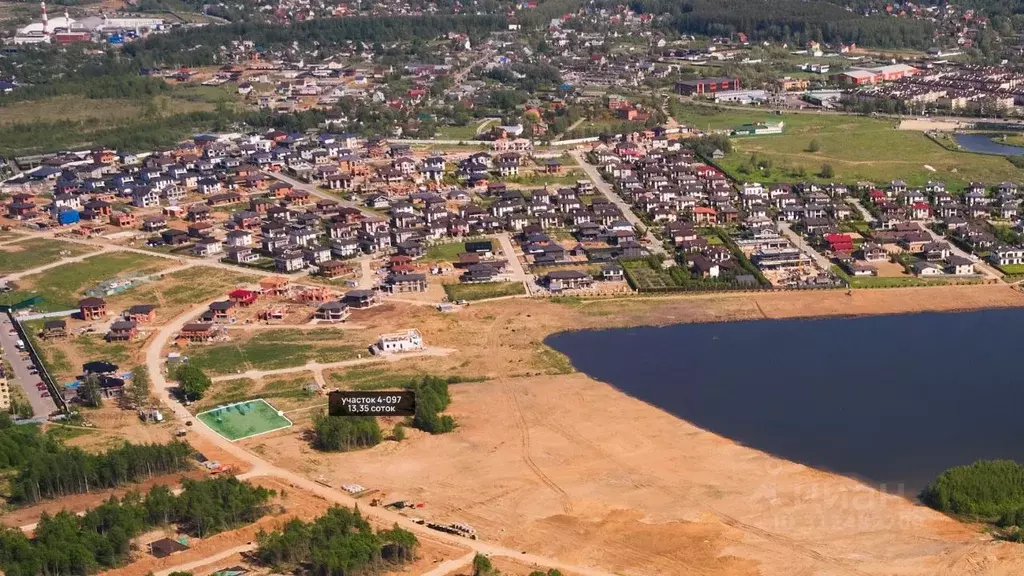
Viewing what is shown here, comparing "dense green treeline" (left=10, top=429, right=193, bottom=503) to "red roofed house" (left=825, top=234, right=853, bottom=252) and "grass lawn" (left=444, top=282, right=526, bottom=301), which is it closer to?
"grass lawn" (left=444, top=282, right=526, bottom=301)

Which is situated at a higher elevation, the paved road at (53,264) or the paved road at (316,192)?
the paved road at (316,192)

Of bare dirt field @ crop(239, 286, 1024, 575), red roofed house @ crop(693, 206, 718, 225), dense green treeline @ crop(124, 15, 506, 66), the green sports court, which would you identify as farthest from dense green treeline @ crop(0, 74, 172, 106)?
the green sports court

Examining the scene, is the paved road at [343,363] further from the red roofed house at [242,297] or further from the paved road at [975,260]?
the paved road at [975,260]

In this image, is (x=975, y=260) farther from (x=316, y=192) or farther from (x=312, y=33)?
(x=312, y=33)

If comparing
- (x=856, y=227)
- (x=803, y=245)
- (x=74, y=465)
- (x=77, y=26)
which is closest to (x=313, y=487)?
(x=74, y=465)

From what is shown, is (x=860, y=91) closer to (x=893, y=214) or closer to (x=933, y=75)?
(x=933, y=75)

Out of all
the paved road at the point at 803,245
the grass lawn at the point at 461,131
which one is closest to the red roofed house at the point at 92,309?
the paved road at the point at 803,245

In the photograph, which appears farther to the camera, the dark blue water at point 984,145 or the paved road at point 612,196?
the dark blue water at point 984,145

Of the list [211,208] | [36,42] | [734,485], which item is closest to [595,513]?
[734,485]
